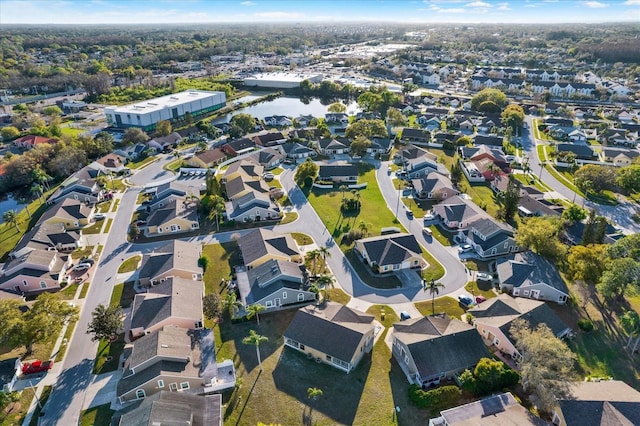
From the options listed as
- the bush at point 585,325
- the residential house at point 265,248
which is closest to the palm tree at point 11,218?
the residential house at point 265,248

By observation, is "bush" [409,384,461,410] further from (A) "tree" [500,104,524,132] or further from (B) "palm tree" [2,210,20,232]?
(A) "tree" [500,104,524,132]

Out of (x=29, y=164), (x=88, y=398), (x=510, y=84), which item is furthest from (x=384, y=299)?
(x=510, y=84)

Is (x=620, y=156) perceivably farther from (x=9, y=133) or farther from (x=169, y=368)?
(x=9, y=133)

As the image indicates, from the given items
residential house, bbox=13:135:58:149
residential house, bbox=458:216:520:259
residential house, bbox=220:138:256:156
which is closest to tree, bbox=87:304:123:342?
residential house, bbox=458:216:520:259

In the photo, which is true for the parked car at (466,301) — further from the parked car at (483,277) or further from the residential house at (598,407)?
the residential house at (598,407)

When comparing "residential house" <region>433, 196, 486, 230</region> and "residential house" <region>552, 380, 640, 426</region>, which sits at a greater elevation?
"residential house" <region>552, 380, 640, 426</region>

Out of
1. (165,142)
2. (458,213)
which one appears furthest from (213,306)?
(165,142)

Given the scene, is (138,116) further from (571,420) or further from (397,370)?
(571,420)
